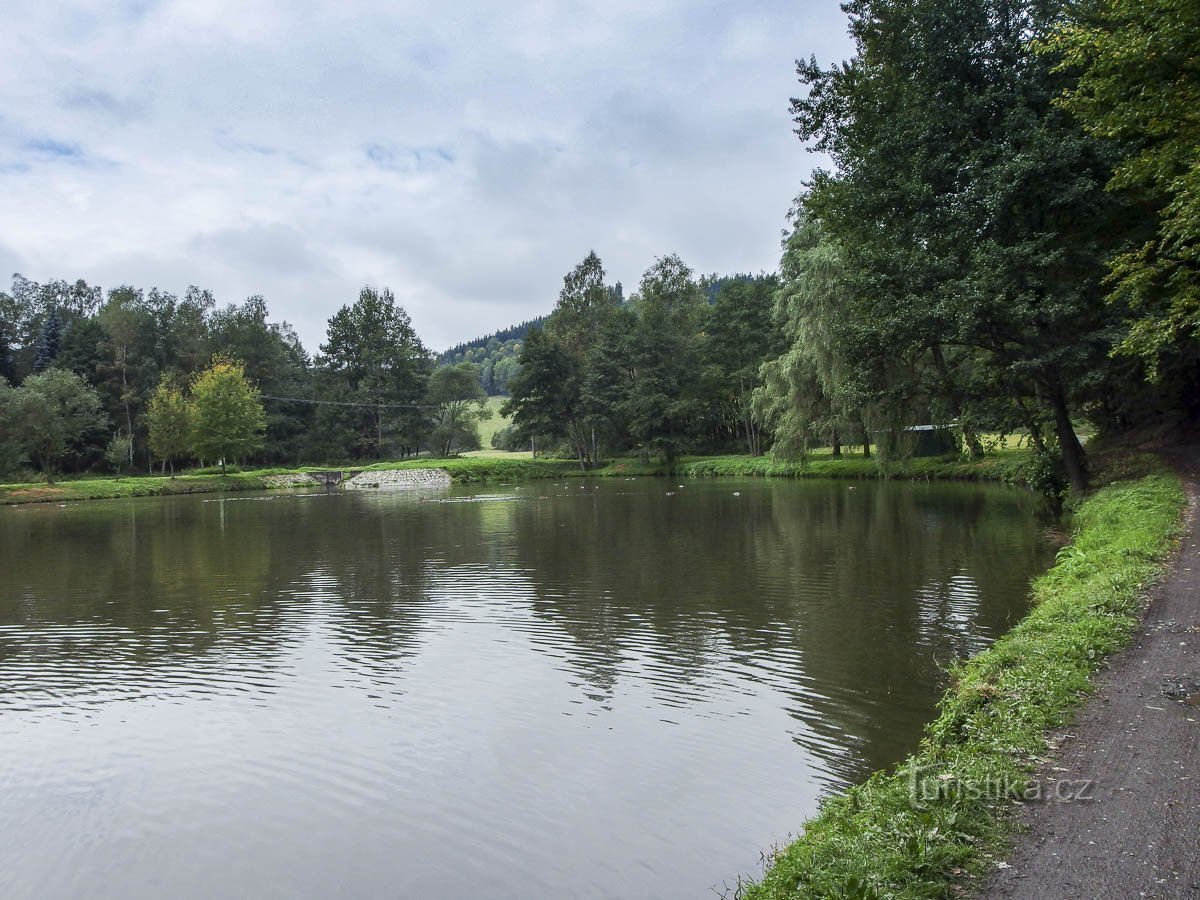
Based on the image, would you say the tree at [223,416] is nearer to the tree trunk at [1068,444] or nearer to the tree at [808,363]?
the tree at [808,363]

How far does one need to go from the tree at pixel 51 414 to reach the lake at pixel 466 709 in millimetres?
40781

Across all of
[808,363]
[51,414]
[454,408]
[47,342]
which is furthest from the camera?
[454,408]

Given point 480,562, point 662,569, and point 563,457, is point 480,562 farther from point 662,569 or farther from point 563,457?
point 563,457

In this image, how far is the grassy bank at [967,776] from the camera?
3.86m

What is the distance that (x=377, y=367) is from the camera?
278 ft

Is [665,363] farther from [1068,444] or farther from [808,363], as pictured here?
[1068,444]

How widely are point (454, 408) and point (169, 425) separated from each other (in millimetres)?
39139

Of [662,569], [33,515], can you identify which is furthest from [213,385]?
[662,569]

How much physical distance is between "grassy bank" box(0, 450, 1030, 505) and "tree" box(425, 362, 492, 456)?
22.0 m

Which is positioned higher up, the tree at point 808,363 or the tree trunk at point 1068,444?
the tree at point 808,363

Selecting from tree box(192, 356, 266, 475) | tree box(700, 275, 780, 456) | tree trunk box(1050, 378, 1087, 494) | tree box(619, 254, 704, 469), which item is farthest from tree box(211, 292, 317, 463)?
tree trunk box(1050, 378, 1087, 494)

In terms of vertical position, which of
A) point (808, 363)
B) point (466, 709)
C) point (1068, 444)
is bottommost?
point (466, 709)

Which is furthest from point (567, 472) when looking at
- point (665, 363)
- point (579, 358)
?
point (665, 363)

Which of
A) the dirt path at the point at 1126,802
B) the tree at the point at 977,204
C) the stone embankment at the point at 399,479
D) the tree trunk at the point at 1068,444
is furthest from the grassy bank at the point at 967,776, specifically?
the stone embankment at the point at 399,479
